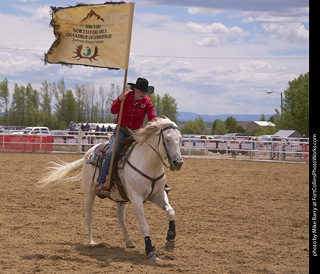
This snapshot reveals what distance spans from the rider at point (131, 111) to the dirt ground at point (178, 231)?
958 millimetres

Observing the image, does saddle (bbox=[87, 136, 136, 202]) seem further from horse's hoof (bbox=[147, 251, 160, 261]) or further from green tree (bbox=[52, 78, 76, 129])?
→ green tree (bbox=[52, 78, 76, 129])

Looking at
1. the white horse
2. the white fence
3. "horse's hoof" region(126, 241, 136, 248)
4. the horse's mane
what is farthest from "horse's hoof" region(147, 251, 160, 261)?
the white fence

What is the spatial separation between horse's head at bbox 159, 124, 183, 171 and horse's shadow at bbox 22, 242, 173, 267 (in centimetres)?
123

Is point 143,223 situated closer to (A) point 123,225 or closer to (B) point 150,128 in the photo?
(A) point 123,225

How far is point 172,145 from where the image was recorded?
6129mm

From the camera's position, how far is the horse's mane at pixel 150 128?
6387 millimetres

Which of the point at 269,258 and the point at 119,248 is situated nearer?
the point at 269,258

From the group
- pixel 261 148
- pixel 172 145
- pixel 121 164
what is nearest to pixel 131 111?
pixel 121 164

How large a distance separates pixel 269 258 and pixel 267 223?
8.49ft

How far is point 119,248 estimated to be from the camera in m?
6.89

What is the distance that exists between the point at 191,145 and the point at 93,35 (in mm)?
20805

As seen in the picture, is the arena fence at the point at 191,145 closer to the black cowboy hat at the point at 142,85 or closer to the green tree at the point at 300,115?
the black cowboy hat at the point at 142,85

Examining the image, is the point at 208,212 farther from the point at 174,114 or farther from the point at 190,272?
the point at 174,114

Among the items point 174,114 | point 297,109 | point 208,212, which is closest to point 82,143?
point 208,212
